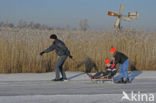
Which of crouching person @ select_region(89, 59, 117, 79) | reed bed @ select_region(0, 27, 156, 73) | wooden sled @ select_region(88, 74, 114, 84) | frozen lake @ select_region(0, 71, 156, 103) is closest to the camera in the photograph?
frozen lake @ select_region(0, 71, 156, 103)

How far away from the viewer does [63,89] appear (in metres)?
10.2

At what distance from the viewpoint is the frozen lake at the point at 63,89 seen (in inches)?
336

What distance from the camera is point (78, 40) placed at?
53.8 feet

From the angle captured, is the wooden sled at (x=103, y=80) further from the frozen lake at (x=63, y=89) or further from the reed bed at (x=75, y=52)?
the reed bed at (x=75, y=52)

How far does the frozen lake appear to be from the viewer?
8.52 m

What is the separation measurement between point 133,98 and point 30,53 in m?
7.39

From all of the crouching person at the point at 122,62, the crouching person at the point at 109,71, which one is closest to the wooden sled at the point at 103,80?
the crouching person at the point at 109,71

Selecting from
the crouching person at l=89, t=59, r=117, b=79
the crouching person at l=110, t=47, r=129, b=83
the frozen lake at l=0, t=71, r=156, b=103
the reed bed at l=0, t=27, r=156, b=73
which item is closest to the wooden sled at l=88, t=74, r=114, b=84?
the crouching person at l=89, t=59, r=117, b=79

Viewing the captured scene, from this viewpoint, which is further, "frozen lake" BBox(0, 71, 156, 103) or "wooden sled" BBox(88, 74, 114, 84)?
"wooden sled" BBox(88, 74, 114, 84)

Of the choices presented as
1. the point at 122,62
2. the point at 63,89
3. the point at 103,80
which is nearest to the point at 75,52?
the point at 103,80

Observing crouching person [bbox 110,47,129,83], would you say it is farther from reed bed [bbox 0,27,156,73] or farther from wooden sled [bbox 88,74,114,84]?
reed bed [bbox 0,27,156,73]

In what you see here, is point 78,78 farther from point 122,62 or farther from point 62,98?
point 62,98

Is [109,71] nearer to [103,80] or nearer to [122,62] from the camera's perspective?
[122,62]

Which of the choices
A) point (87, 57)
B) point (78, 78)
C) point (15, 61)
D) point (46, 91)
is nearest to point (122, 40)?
point (87, 57)
